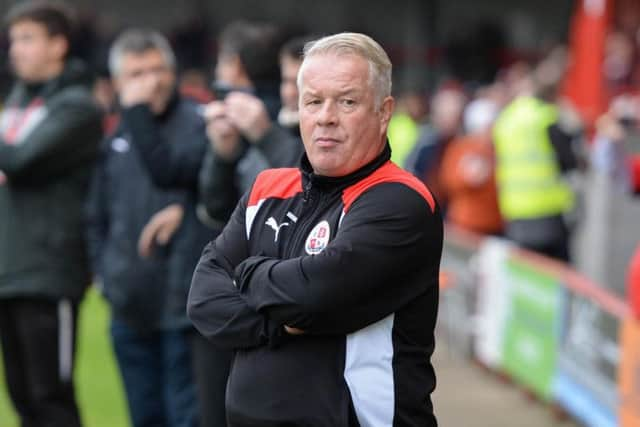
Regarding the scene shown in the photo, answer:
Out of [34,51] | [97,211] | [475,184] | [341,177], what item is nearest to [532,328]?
[475,184]

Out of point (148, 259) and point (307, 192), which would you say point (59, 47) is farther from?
point (307, 192)

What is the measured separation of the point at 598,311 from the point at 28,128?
9.85ft

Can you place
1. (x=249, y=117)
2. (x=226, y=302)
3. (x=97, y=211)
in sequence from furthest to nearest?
1. (x=97, y=211)
2. (x=249, y=117)
3. (x=226, y=302)

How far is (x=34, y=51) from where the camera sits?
5.16 meters

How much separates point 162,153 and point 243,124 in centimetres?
73

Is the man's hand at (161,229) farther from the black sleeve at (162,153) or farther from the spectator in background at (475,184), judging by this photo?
the spectator in background at (475,184)

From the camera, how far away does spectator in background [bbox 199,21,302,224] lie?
4199mm

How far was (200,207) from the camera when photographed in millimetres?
4824

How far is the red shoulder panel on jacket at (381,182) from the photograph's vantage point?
3018 mm

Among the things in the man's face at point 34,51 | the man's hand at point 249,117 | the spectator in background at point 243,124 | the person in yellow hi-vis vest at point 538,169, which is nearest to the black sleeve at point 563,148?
the person in yellow hi-vis vest at point 538,169

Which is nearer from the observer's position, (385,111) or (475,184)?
(385,111)

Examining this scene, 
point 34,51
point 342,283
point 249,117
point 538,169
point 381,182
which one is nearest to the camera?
point 342,283

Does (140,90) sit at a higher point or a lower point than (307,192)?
lower

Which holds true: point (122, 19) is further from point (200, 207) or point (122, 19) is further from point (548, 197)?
point (200, 207)
